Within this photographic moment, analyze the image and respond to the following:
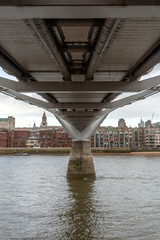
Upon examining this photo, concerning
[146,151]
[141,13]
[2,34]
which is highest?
[2,34]

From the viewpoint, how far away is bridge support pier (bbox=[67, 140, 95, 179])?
2697 centimetres

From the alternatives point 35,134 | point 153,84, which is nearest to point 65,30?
point 153,84

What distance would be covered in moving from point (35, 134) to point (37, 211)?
12928 cm

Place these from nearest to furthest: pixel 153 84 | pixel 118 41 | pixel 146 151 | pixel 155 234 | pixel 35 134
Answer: pixel 118 41, pixel 155 234, pixel 153 84, pixel 146 151, pixel 35 134

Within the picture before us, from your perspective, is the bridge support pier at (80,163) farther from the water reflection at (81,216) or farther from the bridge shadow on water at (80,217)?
the bridge shadow on water at (80,217)

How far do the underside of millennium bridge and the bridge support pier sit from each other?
435 inches

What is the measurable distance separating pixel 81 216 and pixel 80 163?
15.5 m

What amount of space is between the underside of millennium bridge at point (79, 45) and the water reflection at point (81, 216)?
688 cm

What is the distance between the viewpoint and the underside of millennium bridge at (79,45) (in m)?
4.05

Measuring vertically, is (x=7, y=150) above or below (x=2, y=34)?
below

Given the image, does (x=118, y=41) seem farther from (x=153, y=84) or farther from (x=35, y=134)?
(x=35, y=134)

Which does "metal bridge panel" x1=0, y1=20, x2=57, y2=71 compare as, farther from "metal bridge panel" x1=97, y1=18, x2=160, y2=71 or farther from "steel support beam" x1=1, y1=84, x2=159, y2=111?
"steel support beam" x1=1, y1=84, x2=159, y2=111

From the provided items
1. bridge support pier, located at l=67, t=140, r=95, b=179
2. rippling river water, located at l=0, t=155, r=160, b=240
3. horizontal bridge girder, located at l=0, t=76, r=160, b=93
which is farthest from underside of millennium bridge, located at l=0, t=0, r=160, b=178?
bridge support pier, located at l=67, t=140, r=95, b=179

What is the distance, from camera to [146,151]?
109m
